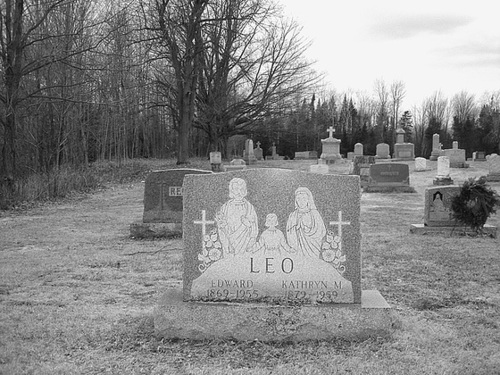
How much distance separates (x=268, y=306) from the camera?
435cm

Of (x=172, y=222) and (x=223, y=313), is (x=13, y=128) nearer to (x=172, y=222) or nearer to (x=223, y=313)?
(x=172, y=222)

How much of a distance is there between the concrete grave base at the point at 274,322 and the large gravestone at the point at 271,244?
0.03 meters

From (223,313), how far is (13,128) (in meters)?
14.6

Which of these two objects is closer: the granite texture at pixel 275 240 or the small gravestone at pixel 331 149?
the granite texture at pixel 275 240

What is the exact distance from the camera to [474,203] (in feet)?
32.3

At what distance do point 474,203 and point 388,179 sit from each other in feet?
37.3

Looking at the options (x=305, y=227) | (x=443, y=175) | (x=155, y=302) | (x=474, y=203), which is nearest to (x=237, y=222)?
(x=305, y=227)

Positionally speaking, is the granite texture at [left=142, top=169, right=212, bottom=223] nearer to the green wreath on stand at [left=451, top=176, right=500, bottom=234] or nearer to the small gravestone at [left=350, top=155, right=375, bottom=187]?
the green wreath on stand at [left=451, top=176, right=500, bottom=234]

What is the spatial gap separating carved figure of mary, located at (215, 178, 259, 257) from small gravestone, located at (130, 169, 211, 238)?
18.5 ft

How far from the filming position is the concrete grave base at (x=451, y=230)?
1023 cm

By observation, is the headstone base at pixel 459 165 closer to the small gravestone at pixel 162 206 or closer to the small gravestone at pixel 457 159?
the small gravestone at pixel 457 159

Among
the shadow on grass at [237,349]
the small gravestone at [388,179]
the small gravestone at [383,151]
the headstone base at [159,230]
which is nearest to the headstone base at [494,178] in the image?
the small gravestone at [388,179]

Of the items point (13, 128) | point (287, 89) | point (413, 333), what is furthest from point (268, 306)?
point (287, 89)

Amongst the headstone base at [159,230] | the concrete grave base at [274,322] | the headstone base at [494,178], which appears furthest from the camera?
the headstone base at [494,178]
